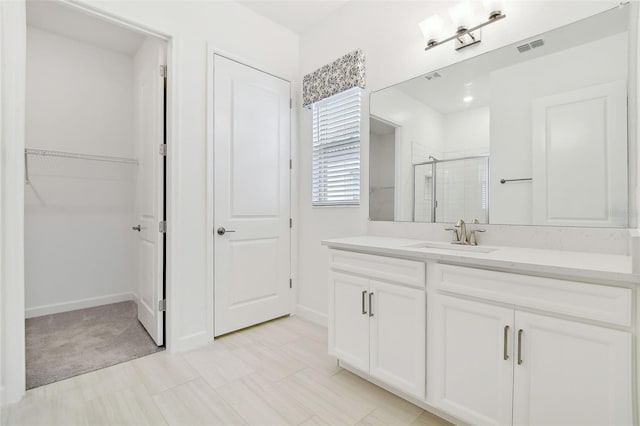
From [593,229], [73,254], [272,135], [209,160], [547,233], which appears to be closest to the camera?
[593,229]

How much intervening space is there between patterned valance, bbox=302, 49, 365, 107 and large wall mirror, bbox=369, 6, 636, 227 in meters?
0.35

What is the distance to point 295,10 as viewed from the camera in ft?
8.95

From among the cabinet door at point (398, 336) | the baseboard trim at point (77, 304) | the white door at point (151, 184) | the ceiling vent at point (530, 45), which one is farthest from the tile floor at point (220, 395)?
the ceiling vent at point (530, 45)

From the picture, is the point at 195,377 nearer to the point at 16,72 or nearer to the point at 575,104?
the point at 16,72

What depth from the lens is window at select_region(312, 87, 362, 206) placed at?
258cm

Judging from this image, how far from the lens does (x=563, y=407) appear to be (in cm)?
116

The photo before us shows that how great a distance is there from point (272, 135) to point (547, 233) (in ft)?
7.28

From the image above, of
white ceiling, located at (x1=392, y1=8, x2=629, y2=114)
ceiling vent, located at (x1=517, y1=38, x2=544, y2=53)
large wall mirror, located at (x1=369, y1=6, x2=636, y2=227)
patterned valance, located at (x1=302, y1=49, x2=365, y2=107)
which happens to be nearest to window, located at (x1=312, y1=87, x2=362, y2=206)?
patterned valance, located at (x1=302, y1=49, x2=365, y2=107)

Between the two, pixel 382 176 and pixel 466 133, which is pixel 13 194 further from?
pixel 466 133

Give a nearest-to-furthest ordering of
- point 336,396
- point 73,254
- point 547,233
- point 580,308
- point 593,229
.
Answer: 1. point 580,308
2. point 593,229
3. point 547,233
4. point 336,396
5. point 73,254

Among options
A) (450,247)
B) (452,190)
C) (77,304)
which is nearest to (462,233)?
(450,247)

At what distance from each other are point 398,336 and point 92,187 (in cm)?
353

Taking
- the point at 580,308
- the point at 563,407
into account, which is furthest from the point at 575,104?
the point at 563,407

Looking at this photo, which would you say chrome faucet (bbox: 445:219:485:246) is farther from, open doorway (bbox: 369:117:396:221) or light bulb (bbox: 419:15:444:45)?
light bulb (bbox: 419:15:444:45)
